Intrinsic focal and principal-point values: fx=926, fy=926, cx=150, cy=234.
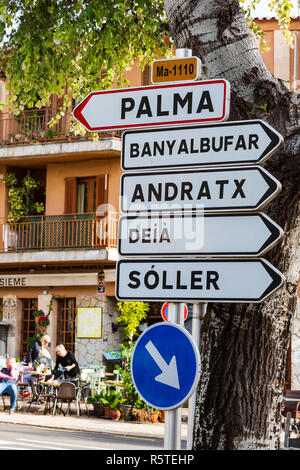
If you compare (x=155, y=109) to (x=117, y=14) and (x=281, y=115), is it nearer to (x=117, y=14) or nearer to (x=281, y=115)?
(x=281, y=115)

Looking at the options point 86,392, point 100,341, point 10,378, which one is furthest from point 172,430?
point 100,341

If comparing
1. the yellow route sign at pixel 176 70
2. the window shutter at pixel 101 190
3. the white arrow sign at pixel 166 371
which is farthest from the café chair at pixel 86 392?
the white arrow sign at pixel 166 371

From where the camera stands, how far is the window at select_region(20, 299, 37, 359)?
30406 mm

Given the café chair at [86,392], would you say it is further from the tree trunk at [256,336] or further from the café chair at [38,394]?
the tree trunk at [256,336]

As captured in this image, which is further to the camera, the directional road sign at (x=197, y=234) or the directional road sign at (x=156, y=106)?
the directional road sign at (x=156, y=106)

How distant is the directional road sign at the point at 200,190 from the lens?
16.8ft

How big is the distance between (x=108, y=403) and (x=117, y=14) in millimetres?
12321

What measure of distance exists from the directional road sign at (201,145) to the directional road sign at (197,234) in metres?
0.32

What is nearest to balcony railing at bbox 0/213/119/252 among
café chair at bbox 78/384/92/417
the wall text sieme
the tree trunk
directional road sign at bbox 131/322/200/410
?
the wall text sieme

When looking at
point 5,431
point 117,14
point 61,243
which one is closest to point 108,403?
point 5,431

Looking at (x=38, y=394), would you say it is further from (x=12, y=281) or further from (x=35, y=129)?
(x=35, y=129)

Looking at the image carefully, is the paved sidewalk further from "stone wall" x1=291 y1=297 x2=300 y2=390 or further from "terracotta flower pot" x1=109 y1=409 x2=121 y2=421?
"stone wall" x1=291 y1=297 x2=300 y2=390

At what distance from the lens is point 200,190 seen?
5262 mm

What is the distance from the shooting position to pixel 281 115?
648cm
